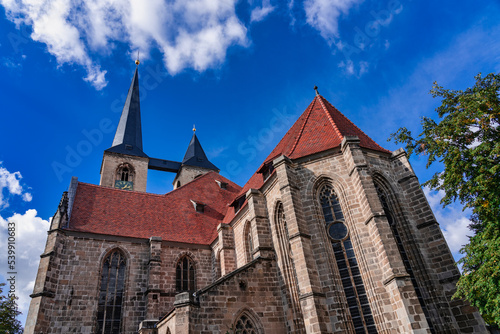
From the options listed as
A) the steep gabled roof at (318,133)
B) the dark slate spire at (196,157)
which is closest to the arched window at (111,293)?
the steep gabled roof at (318,133)

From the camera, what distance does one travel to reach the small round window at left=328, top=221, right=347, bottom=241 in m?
11.7

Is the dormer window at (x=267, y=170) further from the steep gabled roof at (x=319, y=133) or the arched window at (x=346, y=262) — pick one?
the arched window at (x=346, y=262)

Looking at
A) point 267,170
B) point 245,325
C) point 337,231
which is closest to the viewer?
point 245,325

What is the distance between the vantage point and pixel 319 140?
45.3 ft

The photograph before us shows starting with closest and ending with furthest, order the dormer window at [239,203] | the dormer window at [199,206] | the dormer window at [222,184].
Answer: the dormer window at [239,203] → the dormer window at [199,206] → the dormer window at [222,184]

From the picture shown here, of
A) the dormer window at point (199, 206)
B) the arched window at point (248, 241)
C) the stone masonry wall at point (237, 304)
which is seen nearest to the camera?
the stone masonry wall at point (237, 304)

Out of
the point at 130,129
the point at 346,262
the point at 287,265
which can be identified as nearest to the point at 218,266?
the point at 287,265

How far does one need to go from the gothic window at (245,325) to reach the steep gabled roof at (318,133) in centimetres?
614

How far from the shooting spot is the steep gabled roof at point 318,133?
13.5 meters

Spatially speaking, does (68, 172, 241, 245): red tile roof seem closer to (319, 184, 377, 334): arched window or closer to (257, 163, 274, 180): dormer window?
(257, 163, 274, 180): dormer window

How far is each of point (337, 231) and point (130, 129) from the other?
26.2 metres

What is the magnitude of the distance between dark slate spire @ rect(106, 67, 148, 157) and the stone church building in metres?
11.3

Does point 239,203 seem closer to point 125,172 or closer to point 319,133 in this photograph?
point 319,133

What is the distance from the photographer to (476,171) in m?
9.45
